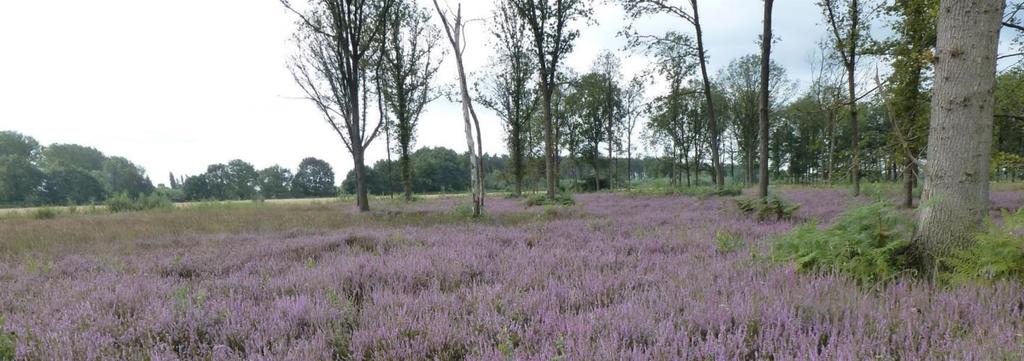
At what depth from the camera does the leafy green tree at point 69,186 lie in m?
55.2

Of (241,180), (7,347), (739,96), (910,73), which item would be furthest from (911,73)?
(241,180)

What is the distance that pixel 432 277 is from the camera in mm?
4082

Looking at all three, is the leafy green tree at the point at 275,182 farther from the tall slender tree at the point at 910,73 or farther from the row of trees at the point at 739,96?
the tall slender tree at the point at 910,73

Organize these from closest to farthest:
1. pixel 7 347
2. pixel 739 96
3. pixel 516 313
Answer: pixel 7 347 → pixel 516 313 → pixel 739 96

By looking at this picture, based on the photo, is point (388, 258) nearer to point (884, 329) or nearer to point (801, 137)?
point (884, 329)

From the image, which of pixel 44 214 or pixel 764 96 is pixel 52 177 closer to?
pixel 44 214

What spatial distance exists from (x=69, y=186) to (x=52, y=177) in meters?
2.05

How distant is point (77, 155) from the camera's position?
82875mm

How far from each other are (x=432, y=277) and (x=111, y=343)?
2325 millimetres

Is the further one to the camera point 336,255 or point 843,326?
point 336,255

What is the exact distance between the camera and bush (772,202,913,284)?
3.17 metres

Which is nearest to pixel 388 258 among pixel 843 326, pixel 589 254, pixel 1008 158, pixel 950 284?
pixel 589 254

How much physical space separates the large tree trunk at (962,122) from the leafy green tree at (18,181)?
79197mm

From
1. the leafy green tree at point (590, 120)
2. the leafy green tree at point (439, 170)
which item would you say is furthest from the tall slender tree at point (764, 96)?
the leafy green tree at point (439, 170)
